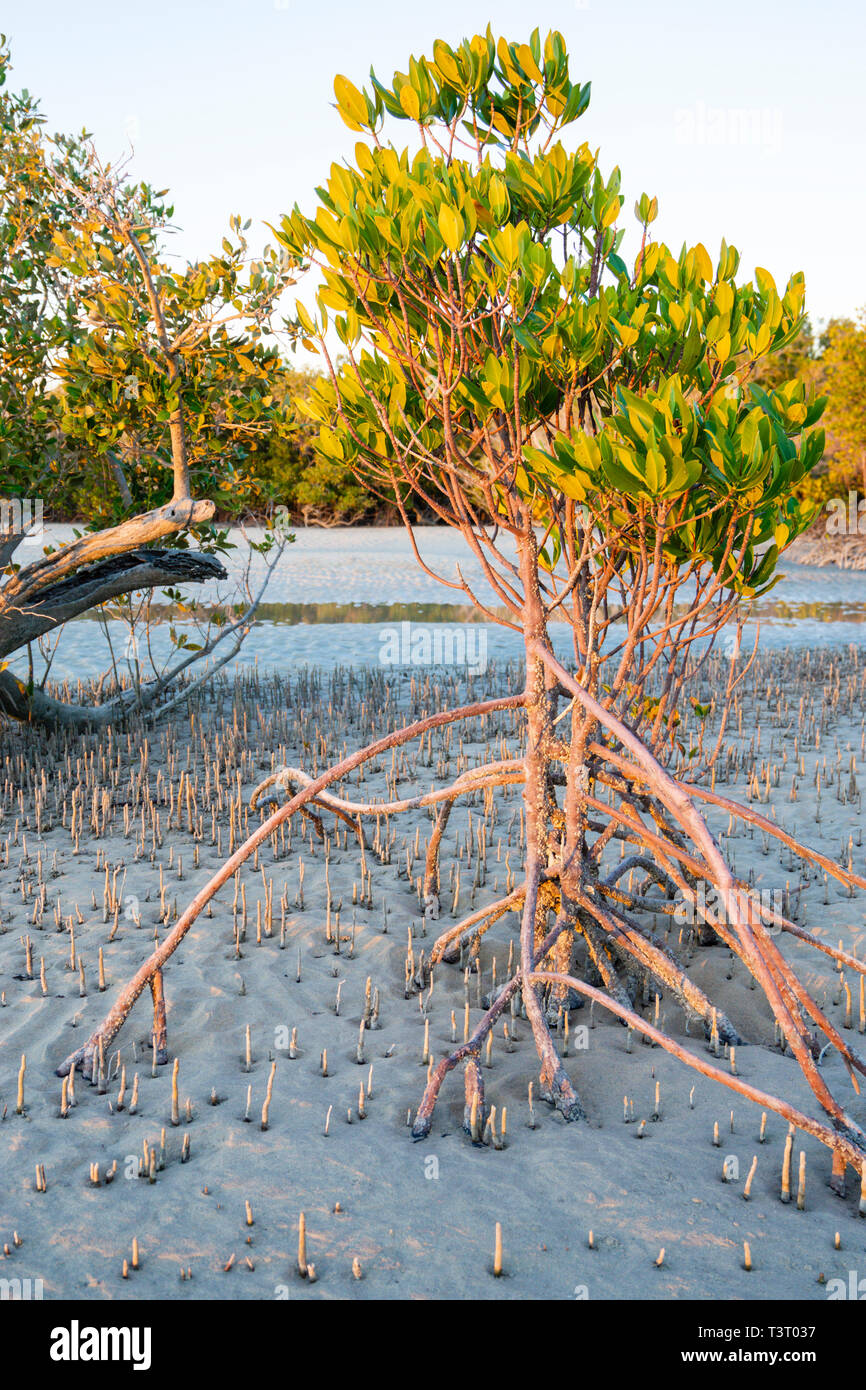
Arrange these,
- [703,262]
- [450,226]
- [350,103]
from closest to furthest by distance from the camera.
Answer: [450,226], [350,103], [703,262]

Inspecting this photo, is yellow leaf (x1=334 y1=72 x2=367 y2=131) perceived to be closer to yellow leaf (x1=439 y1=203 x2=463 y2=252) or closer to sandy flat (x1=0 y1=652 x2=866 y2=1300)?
yellow leaf (x1=439 y1=203 x2=463 y2=252)

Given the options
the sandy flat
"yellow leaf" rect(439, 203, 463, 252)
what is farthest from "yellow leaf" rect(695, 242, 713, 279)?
the sandy flat

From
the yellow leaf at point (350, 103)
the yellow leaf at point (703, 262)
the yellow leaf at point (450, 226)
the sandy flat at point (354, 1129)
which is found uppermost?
the yellow leaf at point (350, 103)

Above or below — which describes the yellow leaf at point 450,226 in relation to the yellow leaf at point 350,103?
below

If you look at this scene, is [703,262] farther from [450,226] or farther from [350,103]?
[350,103]

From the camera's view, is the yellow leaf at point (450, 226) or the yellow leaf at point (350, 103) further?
the yellow leaf at point (350, 103)

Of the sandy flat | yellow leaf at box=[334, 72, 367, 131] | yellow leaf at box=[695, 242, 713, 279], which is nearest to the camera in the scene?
the sandy flat

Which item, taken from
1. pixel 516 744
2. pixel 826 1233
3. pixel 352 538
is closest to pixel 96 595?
pixel 516 744

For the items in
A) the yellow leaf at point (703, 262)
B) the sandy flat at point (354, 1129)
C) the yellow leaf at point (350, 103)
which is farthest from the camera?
the yellow leaf at point (703, 262)

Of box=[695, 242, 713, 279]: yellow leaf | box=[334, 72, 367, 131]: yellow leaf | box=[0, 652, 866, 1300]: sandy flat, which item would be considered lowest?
box=[0, 652, 866, 1300]: sandy flat

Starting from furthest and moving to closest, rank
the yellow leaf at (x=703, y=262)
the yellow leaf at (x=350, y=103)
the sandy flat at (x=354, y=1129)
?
1. the yellow leaf at (x=703, y=262)
2. the yellow leaf at (x=350, y=103)
3. the sandy flat at (x=354, y=1129)

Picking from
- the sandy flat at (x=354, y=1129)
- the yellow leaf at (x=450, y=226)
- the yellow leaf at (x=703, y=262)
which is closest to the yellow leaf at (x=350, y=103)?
the yellow leaf at (x=450, y=226)

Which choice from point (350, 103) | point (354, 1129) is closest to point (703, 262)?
point (350, 103)

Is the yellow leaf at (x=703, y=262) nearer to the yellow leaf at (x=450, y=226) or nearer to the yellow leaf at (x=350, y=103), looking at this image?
the yellow leaf at (x=450, y=226)
